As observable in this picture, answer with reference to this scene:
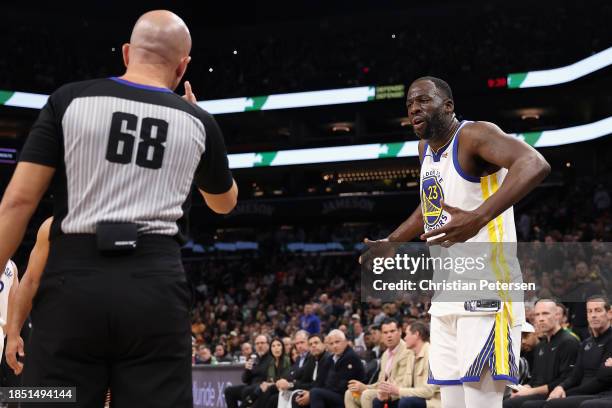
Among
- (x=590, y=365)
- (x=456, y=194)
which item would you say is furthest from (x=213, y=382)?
(x=456, y=194)

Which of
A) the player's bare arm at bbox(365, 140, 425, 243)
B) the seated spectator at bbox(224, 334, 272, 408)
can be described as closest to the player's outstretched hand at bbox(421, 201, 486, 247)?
the player's bare arm at bbox(365, 140, 425, 243)

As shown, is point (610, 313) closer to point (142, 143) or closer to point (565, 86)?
point (142, 143)

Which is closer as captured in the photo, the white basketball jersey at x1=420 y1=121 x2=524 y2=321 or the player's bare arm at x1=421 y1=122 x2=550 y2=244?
the player's bare arm at x1=421 y1=122 x2=550 y2=244

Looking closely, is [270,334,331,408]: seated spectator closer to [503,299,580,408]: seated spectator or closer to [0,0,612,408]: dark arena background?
[503,299,580,408]: seated spectator

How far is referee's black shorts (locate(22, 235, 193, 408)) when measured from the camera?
2.54 meters

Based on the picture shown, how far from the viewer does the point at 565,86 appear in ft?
90.7

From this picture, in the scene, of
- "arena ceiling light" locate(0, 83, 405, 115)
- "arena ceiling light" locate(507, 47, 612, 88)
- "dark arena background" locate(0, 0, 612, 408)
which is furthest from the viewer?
"arena ceiling light" locate(0, 83, 405, 115)

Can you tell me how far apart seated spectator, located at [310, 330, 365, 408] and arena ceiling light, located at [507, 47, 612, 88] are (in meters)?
17.5

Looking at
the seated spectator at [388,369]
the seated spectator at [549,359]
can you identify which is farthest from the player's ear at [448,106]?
the seated spectator at [388,369]

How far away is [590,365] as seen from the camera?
8.45 m

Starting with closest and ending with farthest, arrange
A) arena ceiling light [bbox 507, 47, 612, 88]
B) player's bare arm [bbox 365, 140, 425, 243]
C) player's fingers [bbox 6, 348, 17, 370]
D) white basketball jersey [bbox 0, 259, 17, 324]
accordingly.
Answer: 1. player's fingers [bbox 6, 348, 17, 370]
2. player's bare arm [bbox 365, 140, 425, 243]
3. white basketball jersey [bbox 0, 259, 17, 324]
4. arena ceiling light [bbox 507, 47, 612, 88]

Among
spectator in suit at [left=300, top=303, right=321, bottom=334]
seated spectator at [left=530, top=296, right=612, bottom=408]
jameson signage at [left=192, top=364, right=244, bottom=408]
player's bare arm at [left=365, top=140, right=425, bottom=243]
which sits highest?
player's bare arm at [left=365, top=140, right=425, bottom=243]

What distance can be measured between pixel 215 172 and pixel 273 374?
1022 cm

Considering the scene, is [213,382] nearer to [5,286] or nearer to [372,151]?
[5,286]
